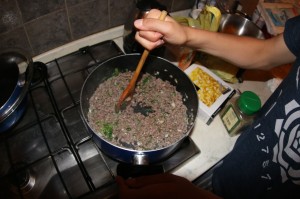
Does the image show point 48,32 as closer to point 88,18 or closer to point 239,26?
point 88,18

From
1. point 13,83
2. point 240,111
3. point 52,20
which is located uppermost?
point 52,20

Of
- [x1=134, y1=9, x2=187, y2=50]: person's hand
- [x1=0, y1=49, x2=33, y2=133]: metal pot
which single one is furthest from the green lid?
[x1=0, y1=49, x2=33, y2=133]: metal pot

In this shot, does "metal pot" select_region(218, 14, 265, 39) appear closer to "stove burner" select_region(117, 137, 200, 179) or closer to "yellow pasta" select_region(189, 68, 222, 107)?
"yellow pasta" select_region(189, 68, 222, 107)

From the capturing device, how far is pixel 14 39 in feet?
2.92

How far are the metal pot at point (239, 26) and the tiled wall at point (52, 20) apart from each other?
11.9 inches

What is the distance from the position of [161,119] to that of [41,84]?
0.48 meters

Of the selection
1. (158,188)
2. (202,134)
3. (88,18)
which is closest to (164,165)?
(158,188)

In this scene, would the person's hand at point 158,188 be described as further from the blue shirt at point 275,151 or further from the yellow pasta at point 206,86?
the yellow pasta at point 206,86

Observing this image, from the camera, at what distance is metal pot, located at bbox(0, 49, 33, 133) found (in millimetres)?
763

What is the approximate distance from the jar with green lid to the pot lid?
738 mm

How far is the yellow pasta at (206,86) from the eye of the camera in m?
0.95

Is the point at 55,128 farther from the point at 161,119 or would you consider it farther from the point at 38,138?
the point at 161,119

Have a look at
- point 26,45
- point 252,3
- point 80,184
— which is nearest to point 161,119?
point 80,184

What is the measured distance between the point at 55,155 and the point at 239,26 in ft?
2.95
